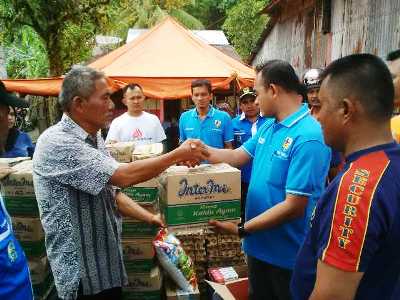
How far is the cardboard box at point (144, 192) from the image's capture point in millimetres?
3158

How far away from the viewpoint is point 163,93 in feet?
25.4

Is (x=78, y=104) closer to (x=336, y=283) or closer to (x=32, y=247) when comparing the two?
(x=32, y=247)

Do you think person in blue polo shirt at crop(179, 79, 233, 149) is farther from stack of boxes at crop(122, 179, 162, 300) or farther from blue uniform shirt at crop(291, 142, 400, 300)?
blue uniform shirt at crop(291, 142, 400, 300)

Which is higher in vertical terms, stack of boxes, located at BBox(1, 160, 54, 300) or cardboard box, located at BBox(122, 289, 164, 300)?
stack of boxes, located at BBox(1, 160, 54, 300)

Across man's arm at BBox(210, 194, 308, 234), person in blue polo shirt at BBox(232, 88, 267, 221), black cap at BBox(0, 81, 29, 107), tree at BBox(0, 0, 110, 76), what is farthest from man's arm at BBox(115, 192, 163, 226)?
tree at BBox(0, 0, 110, 76)

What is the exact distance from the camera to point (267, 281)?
2557mm

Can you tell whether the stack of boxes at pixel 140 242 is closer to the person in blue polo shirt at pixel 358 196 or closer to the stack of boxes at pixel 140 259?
the stack of boxes at pixel 140 259

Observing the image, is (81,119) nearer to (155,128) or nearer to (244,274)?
(244,274)

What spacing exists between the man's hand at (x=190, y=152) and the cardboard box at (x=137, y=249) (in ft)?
3.37

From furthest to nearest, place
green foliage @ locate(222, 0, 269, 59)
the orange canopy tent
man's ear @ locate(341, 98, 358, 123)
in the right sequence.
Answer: green foliage @ locate(222, 0, 269, 59) → the orange canopy tent → man's ear @ locate(341, 98, 358, 123)

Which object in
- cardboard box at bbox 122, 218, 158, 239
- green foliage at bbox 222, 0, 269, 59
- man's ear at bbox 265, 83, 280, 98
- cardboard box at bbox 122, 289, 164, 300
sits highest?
green foliage at bbox 222, 0, 269, 59

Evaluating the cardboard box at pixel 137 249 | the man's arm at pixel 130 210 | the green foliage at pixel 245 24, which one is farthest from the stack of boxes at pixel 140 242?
the green foliage at pixel 245 24

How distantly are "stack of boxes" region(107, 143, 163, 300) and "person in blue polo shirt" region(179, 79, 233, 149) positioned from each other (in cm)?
229

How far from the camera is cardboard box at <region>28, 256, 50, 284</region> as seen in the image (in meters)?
2.96
